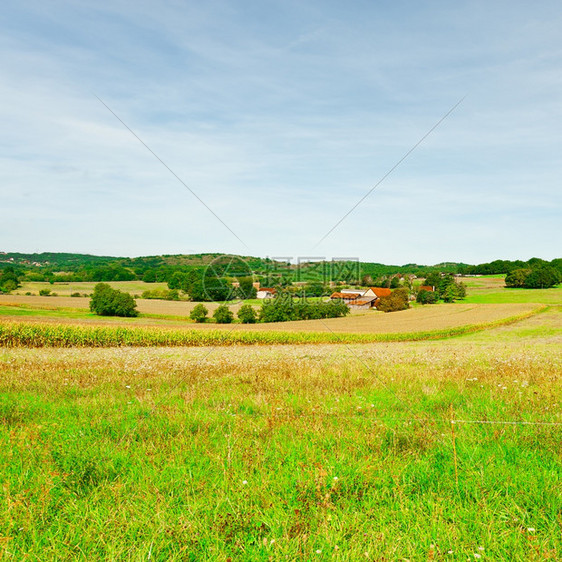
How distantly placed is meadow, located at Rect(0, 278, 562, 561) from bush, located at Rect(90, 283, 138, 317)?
53.6 meters

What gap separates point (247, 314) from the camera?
5338 centimetres

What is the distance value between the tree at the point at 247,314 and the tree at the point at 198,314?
5.37 meters

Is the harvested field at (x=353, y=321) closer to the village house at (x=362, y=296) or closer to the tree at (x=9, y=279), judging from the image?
the tree at (x=9, y=279)

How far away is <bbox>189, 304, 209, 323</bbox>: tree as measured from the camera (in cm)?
5362

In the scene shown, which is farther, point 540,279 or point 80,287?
point 540,279

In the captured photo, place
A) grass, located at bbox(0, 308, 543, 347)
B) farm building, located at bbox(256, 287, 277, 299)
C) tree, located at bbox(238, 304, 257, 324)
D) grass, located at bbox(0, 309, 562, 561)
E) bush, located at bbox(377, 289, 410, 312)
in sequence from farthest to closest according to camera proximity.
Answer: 1. bush, located at bbox(377, 289, 410, 312)
2. tree, located at bbox(238, 304, 257, 324)
3. farm building, located at bbox(256, 287, 277, 299)
4. grass, located at bbox(0, 308, 543, 347)
5. grass, located at bbox(0, 309, 562, 561)

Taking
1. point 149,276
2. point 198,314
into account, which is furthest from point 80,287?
point 198,314

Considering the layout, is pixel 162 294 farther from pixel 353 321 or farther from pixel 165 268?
pixel 353 321

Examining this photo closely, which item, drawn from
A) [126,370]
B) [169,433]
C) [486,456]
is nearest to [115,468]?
[169,433]

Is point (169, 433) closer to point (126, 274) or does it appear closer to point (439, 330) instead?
point (439, 330)

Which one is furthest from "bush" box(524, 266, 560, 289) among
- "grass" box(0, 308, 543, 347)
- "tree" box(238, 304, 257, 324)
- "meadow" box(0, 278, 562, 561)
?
"meadow" box(0, 278, 562, 561)

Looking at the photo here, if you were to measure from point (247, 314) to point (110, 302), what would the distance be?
2105 centimetres

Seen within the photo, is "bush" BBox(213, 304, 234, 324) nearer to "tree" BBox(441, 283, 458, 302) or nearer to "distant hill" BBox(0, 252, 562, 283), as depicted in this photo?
"distant hill" BBox(0, 252, 562, 283)

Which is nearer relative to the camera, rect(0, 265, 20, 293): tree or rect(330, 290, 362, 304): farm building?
rect(0, 265, 20, 293): tree
